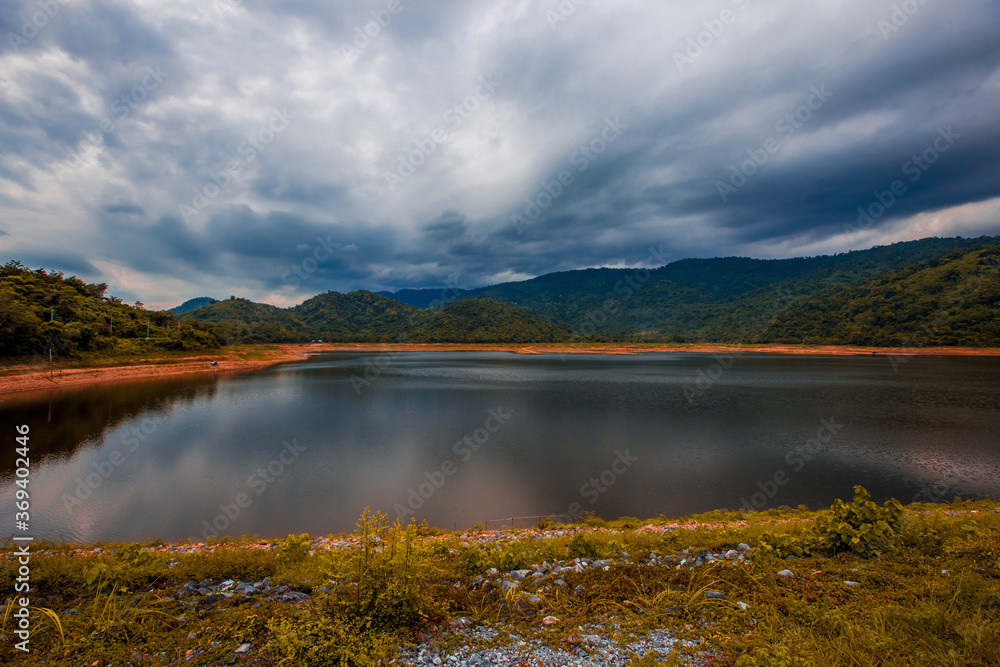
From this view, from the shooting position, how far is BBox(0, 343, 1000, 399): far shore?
33.3m

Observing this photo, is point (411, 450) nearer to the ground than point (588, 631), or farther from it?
nearer to the ground

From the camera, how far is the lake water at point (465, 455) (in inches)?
472

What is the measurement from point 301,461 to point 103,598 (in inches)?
482

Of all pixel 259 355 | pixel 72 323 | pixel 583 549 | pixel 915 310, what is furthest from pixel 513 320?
pixel 583 549

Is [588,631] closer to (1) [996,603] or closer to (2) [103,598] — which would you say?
(1) [996,603]

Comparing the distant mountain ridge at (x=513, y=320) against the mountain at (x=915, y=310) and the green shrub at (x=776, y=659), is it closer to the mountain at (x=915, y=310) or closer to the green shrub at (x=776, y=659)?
the mountain at (x=915, y=310)

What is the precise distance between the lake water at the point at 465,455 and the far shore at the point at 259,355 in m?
6.08

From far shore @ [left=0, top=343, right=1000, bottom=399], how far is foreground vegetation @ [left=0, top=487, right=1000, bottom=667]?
40.1m

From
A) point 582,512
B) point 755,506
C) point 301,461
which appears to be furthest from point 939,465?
point 301,461

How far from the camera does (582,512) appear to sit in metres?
11.7

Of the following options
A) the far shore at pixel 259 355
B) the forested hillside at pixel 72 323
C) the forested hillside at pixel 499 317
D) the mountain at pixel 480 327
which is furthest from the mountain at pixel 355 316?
the forested hillside at pixel 72 323

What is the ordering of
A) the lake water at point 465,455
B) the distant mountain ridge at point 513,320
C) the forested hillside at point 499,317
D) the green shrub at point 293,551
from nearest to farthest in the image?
the green shrub at point 293,551, the lake water at point 465,455, the forested hillside at point 499,317, the distant mountain ridge at point 513,320

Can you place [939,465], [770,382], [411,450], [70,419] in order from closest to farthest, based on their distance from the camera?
[939,465] < [411,450] < [70,419] < [770,382]

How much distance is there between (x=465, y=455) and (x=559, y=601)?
12659mm
